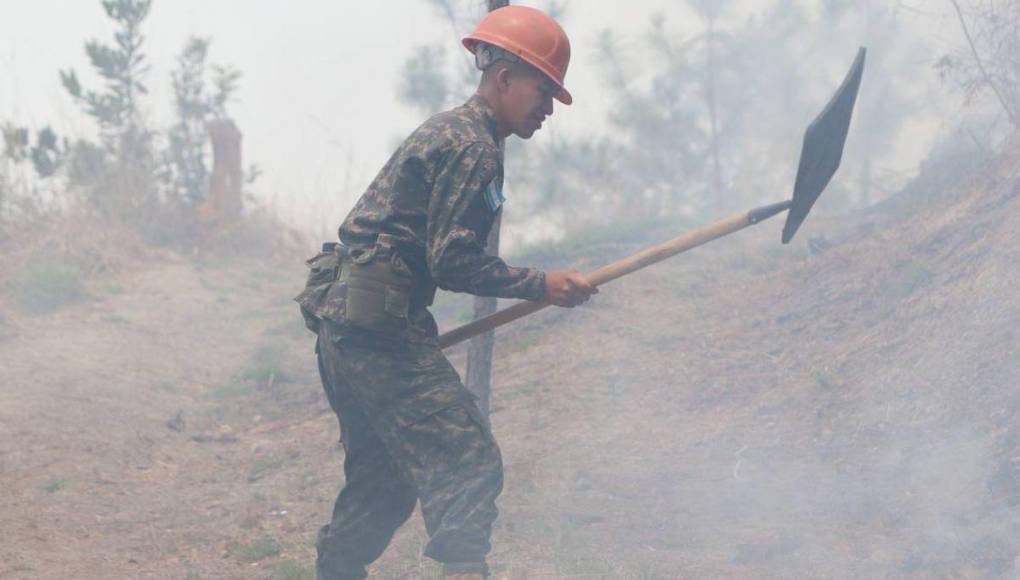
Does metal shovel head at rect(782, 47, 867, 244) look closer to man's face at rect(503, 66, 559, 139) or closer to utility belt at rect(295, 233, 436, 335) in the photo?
man's face at rect(503, 66, 559, 139)

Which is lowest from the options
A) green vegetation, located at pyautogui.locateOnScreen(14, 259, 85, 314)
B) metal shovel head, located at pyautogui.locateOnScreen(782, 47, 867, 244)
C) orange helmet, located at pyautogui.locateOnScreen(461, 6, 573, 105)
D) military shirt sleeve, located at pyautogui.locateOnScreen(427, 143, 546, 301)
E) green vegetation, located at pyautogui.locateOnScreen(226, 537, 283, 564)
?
green vegetation, located at pyautogui.locateOnScreen(226, 537, 283, 564)

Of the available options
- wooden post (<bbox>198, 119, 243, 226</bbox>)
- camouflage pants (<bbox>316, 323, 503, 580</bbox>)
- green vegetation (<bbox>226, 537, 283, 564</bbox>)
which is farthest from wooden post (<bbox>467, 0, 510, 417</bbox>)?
wooden post (<bbox>198, 119, 243, 226</bbox>)

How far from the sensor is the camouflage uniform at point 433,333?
9.69 feet

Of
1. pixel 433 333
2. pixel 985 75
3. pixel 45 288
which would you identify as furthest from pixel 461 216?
pixel 45 288

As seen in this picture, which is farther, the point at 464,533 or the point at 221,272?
the point at 221,272

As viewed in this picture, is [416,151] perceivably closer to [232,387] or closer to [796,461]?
[796,461]

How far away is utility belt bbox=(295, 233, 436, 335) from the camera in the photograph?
3043mm

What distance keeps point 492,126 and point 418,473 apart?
105 centimetres

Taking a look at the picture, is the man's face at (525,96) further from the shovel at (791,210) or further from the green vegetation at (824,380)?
the green vegetation at (824,380)

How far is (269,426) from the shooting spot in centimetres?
727

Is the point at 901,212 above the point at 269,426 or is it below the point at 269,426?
above

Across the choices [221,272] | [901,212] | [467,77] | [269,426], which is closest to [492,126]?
[269,426]

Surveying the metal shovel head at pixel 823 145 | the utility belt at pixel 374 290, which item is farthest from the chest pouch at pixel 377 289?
the metal shovel head at pixel 823 145

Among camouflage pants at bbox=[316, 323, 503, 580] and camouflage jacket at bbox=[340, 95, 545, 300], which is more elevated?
camouflage jacket at bbox=[340, 95, 545, 300]
